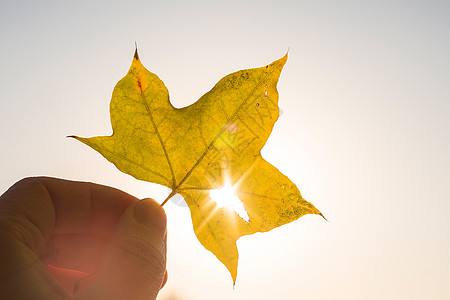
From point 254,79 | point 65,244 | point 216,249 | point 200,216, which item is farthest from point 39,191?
point 254,79

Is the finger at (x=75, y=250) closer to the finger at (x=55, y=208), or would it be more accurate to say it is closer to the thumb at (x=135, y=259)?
the finger at (x=55, y=208)

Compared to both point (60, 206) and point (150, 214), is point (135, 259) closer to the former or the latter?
point (150, 214)

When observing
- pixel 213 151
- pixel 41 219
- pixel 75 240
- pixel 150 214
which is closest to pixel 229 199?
pixel 213 151

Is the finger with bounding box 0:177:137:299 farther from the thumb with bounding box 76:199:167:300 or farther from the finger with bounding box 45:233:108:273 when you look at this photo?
the thumb with bounding box 76:199:167:300

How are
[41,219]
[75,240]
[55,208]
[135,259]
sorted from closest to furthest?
[135,259]
[41,219]
[55,208]
[75,240]

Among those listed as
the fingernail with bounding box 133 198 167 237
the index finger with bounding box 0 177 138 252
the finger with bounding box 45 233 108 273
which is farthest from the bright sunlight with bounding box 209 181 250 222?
the finger with bounding box 45 233 108 273
